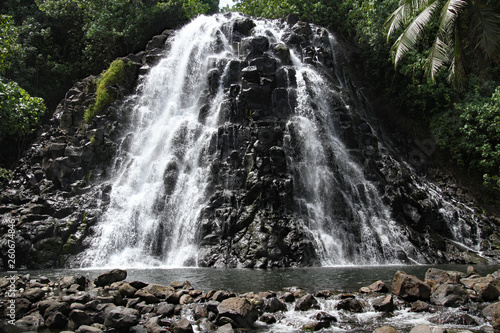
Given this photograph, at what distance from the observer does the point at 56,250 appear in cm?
1722

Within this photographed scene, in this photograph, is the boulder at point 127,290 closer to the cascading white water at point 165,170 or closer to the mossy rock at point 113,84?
the cascading white water at point 165,170

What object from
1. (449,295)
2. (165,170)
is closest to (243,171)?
(165,170)

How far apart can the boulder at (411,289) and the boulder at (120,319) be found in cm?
578

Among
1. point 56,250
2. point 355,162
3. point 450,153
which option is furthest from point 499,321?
point 450,153

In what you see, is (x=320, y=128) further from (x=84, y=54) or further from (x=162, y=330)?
(x=84, y=54)

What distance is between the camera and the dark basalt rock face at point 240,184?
1638 cm

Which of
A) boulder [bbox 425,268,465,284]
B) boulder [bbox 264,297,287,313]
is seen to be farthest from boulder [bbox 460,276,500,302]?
boulder [bbox 264,297,287,313]

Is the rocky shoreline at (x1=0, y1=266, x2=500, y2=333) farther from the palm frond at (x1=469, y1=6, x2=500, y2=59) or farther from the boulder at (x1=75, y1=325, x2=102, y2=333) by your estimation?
the palm frond at (x1=469, y1=6, x2=500, y2=59)

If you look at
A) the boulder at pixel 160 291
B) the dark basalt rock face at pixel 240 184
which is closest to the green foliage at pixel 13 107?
the dark basalt rock face at pixel 240 184

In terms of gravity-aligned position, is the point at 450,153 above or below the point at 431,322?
above

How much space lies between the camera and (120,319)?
6.82m

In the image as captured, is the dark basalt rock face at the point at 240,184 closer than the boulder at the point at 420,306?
No

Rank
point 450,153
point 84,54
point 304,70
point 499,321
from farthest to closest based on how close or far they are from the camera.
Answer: point 84,54
point 304,70
point 450,153
point 499,321

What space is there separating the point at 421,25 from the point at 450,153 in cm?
1213
